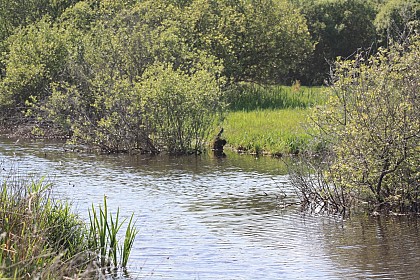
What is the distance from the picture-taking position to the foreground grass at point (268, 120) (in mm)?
26062

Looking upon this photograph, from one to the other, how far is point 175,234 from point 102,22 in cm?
2186

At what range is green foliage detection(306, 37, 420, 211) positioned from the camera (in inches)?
607

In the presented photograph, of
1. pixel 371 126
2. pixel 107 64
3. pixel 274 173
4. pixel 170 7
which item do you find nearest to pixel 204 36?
pixel 170 7

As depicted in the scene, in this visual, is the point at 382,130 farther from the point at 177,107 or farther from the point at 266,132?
the point at 266,132

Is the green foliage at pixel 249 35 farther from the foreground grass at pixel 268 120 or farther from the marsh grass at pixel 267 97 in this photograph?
the foreground grass at pixel 268 120

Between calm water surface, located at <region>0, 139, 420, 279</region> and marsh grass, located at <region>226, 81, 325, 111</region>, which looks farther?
marsh grass, located at <region>226, 81, 325, 111</region>

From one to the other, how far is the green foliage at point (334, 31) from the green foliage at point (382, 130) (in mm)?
33265

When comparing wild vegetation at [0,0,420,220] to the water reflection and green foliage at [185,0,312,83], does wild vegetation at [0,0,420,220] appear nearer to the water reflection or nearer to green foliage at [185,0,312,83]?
green foliage at [185,0,312,83]

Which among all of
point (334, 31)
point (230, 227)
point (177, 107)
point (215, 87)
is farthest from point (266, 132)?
point (334, 31)

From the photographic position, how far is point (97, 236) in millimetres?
11477

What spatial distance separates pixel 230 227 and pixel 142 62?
1518cm

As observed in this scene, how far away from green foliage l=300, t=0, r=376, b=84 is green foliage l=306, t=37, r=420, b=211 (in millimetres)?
33265

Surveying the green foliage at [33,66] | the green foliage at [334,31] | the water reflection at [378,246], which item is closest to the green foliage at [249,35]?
the green foliage at [33,66]

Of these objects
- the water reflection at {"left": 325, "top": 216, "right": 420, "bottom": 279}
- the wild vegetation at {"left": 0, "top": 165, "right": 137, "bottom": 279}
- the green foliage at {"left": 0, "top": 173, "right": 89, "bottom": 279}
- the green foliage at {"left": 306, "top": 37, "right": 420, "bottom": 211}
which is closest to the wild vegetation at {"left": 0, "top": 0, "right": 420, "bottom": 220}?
the green foliage at {"left": 306, "top": 37, "right": 420, "bottom": 211}
